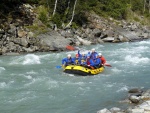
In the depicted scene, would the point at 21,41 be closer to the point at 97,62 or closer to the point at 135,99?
the point at 97,62

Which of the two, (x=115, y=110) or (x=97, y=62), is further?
(x=97, y=62)

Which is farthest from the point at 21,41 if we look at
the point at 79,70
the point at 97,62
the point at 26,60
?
the point at 79,70

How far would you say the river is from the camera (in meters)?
11.4

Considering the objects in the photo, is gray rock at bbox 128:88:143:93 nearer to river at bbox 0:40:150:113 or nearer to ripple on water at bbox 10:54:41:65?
river at bbox 0:40:150:113

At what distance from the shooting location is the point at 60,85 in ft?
46.7

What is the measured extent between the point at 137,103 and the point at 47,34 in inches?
632

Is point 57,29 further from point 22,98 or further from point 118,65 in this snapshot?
point 22,98

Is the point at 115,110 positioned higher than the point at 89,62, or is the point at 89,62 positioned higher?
the point at 89,62

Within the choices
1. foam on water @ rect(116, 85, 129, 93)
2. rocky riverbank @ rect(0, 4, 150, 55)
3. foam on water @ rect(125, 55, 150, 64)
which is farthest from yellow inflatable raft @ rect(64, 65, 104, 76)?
rocky riverbank @ rect(0, 4, 150, 55)

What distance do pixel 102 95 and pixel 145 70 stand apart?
5667 mm

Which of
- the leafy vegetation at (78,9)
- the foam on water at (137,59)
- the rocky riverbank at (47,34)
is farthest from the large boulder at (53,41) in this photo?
the foam on water at (137,59)

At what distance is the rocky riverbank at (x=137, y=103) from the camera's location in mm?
9672

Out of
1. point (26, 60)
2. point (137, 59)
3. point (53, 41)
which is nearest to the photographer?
point (26, 60)

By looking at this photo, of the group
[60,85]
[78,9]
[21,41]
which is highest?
[78,9]
